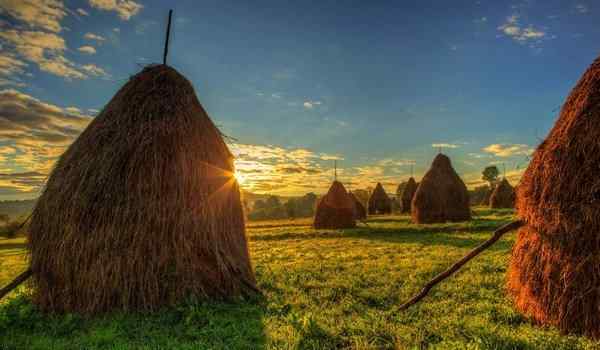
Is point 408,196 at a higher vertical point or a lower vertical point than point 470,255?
higher

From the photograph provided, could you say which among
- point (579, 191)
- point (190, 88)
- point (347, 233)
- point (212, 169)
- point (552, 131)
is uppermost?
point (190, 88)

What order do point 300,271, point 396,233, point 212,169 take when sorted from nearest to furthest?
1. point 212,169
2. point 300,271
3. point 396,233

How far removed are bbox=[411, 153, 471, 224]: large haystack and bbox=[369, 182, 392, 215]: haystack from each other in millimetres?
21942

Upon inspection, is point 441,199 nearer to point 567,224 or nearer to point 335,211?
point 335,211

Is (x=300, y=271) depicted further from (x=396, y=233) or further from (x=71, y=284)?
(x=396, y=233)

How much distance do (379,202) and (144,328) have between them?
48.1m

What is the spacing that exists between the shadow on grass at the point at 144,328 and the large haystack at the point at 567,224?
4.25 meters

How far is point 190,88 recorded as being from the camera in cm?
739

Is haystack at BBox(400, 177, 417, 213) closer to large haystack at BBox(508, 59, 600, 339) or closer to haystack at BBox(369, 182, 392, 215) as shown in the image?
haystack at BBox(369, 182, 392, 215)

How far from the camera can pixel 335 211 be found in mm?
29250

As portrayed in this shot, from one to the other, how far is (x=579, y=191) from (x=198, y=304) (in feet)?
20.6

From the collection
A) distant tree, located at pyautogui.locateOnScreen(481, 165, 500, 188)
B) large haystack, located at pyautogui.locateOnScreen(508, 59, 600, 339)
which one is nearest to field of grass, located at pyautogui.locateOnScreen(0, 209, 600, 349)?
large haystack, located at pyautogui.locateOnScreen(508, 59, 600, 339)

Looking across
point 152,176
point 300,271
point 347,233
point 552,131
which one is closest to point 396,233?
point 347,233

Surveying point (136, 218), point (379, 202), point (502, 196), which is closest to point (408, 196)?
point (379, 202)
